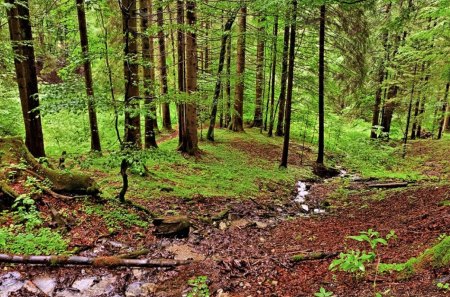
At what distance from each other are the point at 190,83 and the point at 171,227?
7840 mm

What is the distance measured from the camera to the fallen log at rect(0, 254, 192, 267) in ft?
15.7

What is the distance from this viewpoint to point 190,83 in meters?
13.5

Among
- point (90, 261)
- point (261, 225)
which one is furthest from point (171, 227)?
point (261, 225)

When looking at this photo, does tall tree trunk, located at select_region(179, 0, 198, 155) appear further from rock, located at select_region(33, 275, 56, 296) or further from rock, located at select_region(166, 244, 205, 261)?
rock, located at select_region(33, 275, 56, 296)

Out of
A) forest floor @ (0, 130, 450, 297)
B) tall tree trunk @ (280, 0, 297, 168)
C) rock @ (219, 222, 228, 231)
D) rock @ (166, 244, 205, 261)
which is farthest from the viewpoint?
tall tree trunk @ (280, 0, 297, 168)

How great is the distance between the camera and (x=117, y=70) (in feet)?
53.1

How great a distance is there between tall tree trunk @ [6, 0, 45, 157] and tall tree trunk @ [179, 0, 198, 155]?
5.20 metres

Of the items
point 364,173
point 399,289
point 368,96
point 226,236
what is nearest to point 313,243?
point 226,236

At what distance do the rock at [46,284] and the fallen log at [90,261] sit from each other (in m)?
0.28

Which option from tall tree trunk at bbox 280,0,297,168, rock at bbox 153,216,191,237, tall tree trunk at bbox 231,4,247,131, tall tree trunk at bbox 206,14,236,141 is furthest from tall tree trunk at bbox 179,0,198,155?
rock at bbox 153,216,191,237

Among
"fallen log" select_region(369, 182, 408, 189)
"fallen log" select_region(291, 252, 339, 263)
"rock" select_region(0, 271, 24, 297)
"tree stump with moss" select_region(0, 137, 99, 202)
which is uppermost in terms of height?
"tree stump with moss" select_region(0, 137, 99, 202)

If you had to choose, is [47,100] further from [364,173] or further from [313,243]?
[364,173]

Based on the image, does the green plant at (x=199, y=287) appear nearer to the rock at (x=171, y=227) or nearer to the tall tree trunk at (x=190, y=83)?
the rock at (x=171, y=227)

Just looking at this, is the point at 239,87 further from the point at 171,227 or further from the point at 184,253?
the point at 184,253
